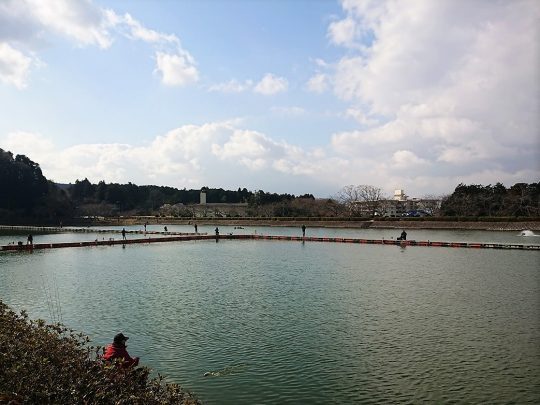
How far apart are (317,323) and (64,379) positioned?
34.8 feet

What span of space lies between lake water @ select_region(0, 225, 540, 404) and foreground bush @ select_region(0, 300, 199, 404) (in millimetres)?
2565

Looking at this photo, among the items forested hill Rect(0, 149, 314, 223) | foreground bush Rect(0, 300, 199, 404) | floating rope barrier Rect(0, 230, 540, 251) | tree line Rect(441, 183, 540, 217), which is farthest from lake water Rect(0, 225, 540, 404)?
forested hill Rect(0, 149, 314, 223)

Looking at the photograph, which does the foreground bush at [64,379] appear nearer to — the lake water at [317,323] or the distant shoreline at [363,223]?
the lake water at [317,323]

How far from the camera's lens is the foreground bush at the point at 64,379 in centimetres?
802

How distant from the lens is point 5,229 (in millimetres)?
95250

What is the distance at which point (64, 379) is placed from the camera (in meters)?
8.73

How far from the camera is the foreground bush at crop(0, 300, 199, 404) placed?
8.02 metres

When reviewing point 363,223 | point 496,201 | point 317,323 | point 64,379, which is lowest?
point 317,323

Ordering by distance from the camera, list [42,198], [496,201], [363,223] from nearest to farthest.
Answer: [496,201] < [363,223] < [42,198]

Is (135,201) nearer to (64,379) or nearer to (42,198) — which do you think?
(42,198)

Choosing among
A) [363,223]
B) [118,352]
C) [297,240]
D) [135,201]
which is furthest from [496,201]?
[135,201]

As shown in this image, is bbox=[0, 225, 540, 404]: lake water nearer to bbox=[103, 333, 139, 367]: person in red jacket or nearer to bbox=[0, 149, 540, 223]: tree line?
bbox=[103, 333, 139, 367]: person in red jacket

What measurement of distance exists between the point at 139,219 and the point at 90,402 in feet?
417

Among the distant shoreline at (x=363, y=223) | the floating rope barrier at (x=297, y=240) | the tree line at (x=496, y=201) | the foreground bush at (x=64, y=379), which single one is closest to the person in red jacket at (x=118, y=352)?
the foreground bush at (x=64, y=379)
